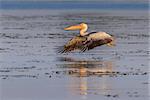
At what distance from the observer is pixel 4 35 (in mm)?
24328

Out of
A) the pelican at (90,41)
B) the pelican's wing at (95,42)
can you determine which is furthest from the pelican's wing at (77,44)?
the pelican's wing at (95,42)

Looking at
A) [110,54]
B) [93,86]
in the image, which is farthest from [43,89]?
[110,54]

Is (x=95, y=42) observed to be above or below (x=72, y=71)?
above

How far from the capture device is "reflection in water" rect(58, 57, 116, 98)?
12.3 metres

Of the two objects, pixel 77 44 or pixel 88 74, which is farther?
pixel 77 44

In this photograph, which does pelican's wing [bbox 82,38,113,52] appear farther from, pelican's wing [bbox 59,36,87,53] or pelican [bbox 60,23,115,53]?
pelican's wing [bbox 59,36,87,53]

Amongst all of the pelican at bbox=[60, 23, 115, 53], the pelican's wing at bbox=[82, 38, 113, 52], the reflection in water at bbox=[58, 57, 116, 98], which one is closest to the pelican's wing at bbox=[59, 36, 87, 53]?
the pelican at bbox=[60, 23, 115, 53]

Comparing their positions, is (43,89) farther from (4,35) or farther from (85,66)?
(4,35)

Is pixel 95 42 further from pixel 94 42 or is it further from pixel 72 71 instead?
pixel 72 71

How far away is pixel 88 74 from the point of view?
1412cm

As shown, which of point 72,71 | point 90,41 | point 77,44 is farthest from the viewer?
point 72,71

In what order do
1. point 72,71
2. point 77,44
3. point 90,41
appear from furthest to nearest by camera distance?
1. point 72,71
2. point 77,44
3. point 90,41

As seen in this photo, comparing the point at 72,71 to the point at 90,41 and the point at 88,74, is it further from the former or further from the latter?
the point at 90,41

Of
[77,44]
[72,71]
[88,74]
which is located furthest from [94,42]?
[72,71]
